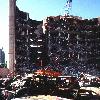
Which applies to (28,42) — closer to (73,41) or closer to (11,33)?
(11,33)

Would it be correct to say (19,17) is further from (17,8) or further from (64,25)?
(64,25)

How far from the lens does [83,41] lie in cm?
6938

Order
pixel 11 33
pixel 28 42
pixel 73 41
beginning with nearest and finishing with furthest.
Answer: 1. pixel 73 41
2. pixel 28 42
3. pixel 11 33

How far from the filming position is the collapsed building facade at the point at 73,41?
217ft

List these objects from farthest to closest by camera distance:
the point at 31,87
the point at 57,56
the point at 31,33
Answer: the point at 31,33 < the point at 57,56 < the point at 31,87

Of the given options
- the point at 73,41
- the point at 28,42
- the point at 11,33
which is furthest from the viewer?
the point at 11,33

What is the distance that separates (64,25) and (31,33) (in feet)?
28.7

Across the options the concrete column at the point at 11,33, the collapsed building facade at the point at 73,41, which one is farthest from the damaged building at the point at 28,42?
the collapsed building facade at the point at 73,41

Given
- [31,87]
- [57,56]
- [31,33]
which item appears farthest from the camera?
[31,33]

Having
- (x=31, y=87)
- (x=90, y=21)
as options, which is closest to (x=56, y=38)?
(x=90, y=21)

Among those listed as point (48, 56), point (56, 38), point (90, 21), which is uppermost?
point (90, 21)

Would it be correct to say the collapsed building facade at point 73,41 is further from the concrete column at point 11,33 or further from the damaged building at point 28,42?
the concrete column at point 11,33

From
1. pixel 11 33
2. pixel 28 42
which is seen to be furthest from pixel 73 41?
pixel 11 33

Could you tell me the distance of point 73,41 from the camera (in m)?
69.2
